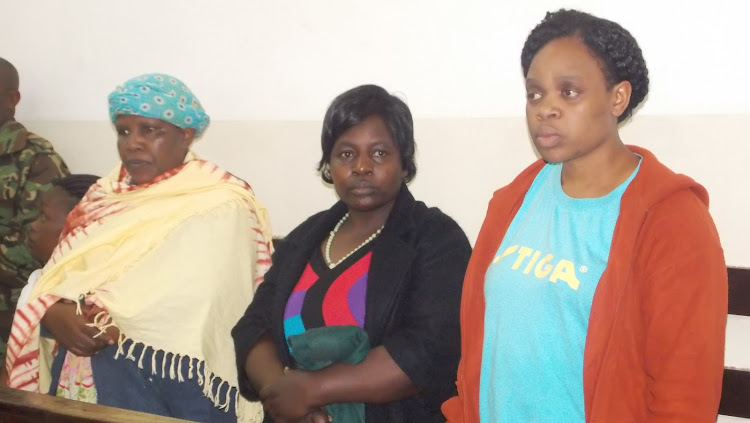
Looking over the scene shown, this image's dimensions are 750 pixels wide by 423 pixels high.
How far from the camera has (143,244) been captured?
2.31 m

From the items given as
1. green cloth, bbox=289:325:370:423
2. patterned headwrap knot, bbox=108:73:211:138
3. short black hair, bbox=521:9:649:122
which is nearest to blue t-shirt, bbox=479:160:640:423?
short black hair, bbox=521:9:649:122

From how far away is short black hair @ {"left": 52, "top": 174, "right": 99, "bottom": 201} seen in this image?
272 cm

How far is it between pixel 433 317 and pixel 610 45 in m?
0.75

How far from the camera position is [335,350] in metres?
1.83

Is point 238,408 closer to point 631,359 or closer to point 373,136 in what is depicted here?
point 373,136

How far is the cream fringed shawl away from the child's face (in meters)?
0.14

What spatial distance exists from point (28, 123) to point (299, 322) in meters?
2.03

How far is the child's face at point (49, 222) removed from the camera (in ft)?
8.59

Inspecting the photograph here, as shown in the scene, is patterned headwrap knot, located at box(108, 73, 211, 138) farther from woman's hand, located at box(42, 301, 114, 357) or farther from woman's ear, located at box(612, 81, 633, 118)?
woman's ear, located at box(612, 81, 633, 118)

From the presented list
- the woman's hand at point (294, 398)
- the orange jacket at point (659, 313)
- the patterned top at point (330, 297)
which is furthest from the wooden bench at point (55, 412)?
the orange jacket at point (659, 313)

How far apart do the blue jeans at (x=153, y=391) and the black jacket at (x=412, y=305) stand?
178 millimetres

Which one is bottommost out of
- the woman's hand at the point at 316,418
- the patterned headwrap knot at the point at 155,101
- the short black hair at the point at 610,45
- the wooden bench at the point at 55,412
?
the woman's hand at the point at 316,418

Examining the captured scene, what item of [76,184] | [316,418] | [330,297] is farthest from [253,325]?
[76,184]

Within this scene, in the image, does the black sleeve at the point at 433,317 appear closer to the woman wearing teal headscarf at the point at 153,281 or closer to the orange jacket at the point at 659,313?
the orange jacket at the point at 659,313
